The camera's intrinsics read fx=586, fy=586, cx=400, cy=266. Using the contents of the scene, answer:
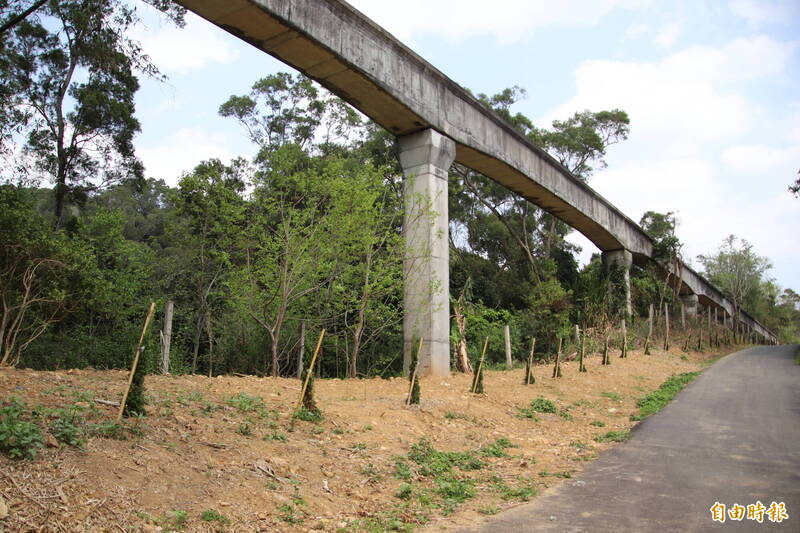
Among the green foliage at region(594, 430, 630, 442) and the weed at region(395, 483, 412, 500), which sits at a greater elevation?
the green foliage at region(594, 430, 630, 442)

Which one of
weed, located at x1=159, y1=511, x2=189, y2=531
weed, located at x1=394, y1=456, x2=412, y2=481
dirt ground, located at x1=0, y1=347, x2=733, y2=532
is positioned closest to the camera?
weed, located at x1=159, y1=511, x2=189, y2=531

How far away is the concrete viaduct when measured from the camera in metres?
10.1

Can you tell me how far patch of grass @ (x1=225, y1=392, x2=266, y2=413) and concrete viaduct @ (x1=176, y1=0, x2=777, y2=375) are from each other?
16.9 ft

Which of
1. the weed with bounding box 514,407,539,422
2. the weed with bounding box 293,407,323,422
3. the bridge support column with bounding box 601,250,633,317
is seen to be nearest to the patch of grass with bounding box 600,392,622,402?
the weed with bounding box 514,407,539,422

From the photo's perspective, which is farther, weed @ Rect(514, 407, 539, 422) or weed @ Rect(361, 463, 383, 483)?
weed @ Rect(514, 407, 539, 422)

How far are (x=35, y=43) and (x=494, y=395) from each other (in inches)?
670

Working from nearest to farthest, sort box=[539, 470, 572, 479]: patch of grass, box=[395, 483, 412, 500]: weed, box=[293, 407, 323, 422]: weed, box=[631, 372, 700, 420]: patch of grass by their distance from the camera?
box=[395, 483, 412, 500]: weed → box=[539, 470, 572, 479]: patch of grass → box=[293, 407, 323, 422]: weed → box=[631, 372, 700, 420]: patch of grass

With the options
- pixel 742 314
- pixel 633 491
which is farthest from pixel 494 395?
pixel 742 314

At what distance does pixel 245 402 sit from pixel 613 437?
17.1 feet

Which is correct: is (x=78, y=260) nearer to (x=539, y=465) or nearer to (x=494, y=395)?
(x=494, y=395)

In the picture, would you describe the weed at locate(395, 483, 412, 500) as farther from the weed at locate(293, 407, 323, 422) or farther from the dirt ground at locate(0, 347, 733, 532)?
the weed at locate(293, 407, 323, 422)

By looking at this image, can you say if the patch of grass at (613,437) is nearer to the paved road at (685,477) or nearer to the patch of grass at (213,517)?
the paved road at (685,477)

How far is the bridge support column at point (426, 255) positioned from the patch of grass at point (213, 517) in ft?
25.9

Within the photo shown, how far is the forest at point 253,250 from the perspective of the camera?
472 inches
